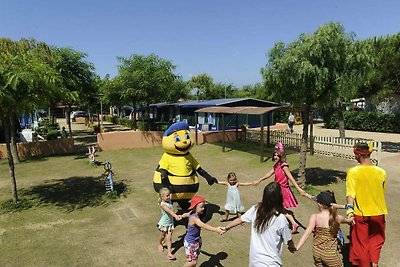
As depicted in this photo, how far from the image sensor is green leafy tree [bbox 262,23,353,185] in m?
8.48

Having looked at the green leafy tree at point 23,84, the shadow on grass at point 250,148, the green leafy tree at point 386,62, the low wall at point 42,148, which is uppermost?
the green leafy tree at point 386,62

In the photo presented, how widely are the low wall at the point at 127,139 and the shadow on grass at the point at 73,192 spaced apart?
709cm

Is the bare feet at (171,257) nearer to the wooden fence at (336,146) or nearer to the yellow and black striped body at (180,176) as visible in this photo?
the yellow and black striped body at (180,176)

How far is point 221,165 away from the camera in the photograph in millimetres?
14133

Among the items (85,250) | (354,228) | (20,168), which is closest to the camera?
(354,228)

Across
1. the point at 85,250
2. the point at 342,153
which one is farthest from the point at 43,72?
the point at 342,153

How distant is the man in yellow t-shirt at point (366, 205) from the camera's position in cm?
457

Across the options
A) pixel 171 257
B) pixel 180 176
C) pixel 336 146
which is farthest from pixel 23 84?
pixel 336 146

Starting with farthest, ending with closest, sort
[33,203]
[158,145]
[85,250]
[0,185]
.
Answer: [158,145], [0,185], [33,203], [85,250]

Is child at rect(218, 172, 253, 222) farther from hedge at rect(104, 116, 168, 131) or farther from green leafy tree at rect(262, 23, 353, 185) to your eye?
hedge at rect(104, 116, 168, 131)

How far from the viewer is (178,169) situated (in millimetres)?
7000

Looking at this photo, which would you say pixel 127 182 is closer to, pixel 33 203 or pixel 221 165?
pixel 33 203

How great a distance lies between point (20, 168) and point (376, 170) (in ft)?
47.2

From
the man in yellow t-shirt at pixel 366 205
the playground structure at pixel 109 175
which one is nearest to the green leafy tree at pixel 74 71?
the playground structure at pixel 109 175
